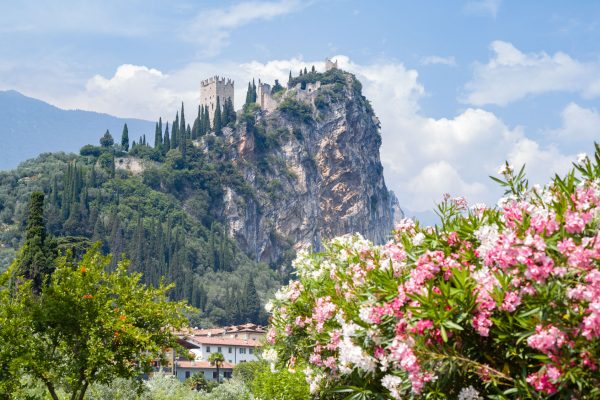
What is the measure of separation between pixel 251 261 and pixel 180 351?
142121 millimetres

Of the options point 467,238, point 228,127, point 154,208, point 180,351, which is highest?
point 228,127

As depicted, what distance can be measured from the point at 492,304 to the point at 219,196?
16054 cm

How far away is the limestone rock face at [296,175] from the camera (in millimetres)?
173500

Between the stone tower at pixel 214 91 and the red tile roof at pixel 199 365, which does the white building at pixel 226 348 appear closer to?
the red tile roof at pixel 199 365

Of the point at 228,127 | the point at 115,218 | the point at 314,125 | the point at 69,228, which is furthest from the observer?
the point at 314,125

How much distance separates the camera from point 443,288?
7.01 m

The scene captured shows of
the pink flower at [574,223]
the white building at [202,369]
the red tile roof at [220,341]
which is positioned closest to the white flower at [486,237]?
the pink flower at [574,223]

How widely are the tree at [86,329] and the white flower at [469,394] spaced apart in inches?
382

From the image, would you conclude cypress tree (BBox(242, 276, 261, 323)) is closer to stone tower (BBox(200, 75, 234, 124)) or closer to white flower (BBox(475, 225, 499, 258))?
stone tower (BBox(200, 75, 234, 124))

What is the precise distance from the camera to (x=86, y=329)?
1597cm

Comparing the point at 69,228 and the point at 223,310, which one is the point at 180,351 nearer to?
the point at 69,228

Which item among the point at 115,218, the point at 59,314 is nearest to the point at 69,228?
the point at 115,218

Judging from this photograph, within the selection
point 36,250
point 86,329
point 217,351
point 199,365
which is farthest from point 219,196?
point 86,329

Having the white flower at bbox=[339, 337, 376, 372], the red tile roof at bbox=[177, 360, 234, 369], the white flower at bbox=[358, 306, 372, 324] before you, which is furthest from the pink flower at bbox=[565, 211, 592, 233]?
the red tile roof at bbox=[177, 360, 234, 369]
